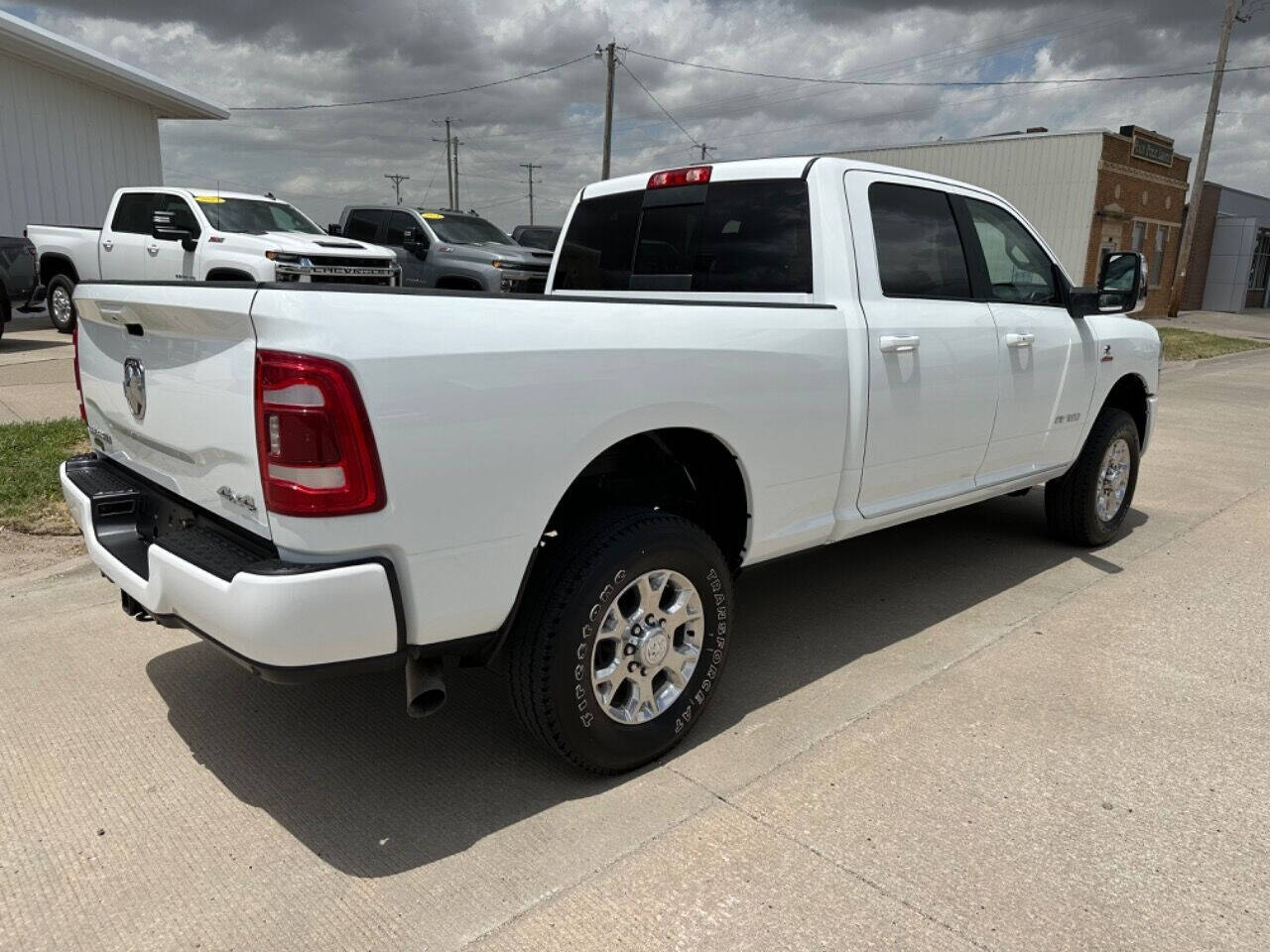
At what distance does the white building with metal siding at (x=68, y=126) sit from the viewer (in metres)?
15.9

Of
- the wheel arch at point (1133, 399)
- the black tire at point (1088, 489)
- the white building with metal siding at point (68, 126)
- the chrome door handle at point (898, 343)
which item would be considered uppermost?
the white building with metal siding at point (68, 126)

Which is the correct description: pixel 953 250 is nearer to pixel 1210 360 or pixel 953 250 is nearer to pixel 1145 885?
pixel 1145 885

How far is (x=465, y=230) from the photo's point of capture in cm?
1519

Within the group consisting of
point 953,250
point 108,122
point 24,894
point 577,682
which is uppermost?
point 108,122

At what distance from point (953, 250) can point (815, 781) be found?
2.48 metres

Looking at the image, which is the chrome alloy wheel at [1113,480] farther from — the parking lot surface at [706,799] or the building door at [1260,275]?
the building door at [1260,275]

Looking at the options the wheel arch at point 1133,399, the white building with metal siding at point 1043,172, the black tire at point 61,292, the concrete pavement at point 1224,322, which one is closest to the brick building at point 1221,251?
the concrete pavement at point 1224,322

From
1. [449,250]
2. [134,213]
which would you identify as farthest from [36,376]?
[449,250]

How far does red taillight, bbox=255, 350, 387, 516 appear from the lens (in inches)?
85.9

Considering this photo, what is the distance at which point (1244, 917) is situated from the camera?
95.2 inches

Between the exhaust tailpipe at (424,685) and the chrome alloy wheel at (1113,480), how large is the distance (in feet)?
13.8

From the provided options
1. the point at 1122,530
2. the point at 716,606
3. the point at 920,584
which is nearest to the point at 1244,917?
the point at 716,606

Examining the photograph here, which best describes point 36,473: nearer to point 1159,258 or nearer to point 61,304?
point 61,304

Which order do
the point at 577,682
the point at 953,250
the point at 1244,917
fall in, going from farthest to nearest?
the point at 953,250
the point at 577,682
the point at 1244,917
